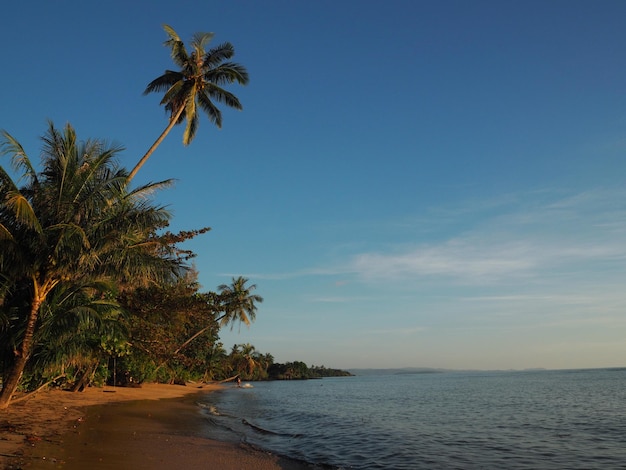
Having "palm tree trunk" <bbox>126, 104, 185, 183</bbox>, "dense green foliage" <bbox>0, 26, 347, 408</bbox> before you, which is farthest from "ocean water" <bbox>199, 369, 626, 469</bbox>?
"palm tree trunk" <bbox>126, 104, 185, 183</bbox>

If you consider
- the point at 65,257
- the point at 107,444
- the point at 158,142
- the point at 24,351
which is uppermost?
the point at 158,142

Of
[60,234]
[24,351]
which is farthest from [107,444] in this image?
[60,234]

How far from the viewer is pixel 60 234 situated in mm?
13359

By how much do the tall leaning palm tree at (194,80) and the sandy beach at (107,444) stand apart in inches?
532

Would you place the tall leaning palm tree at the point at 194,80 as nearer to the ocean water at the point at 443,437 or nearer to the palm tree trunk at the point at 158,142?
the palm tree trunk at the point at 158,142

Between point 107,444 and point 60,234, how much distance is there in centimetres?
610

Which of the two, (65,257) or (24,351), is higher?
(65,257)

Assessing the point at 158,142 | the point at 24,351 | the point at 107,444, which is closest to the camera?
the point at 107,444

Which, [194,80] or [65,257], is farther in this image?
[194,80]

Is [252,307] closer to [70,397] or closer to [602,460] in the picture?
[70,397]

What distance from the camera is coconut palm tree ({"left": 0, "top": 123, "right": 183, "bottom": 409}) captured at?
13.6 meters

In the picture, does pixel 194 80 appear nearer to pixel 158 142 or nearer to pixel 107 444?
pixel 158 142

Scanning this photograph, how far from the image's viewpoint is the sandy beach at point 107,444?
9.73m

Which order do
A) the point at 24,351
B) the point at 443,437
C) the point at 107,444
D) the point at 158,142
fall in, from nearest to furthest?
the point at 107,444, the point at 24,351, the point at 443,437, the point at 158,142
